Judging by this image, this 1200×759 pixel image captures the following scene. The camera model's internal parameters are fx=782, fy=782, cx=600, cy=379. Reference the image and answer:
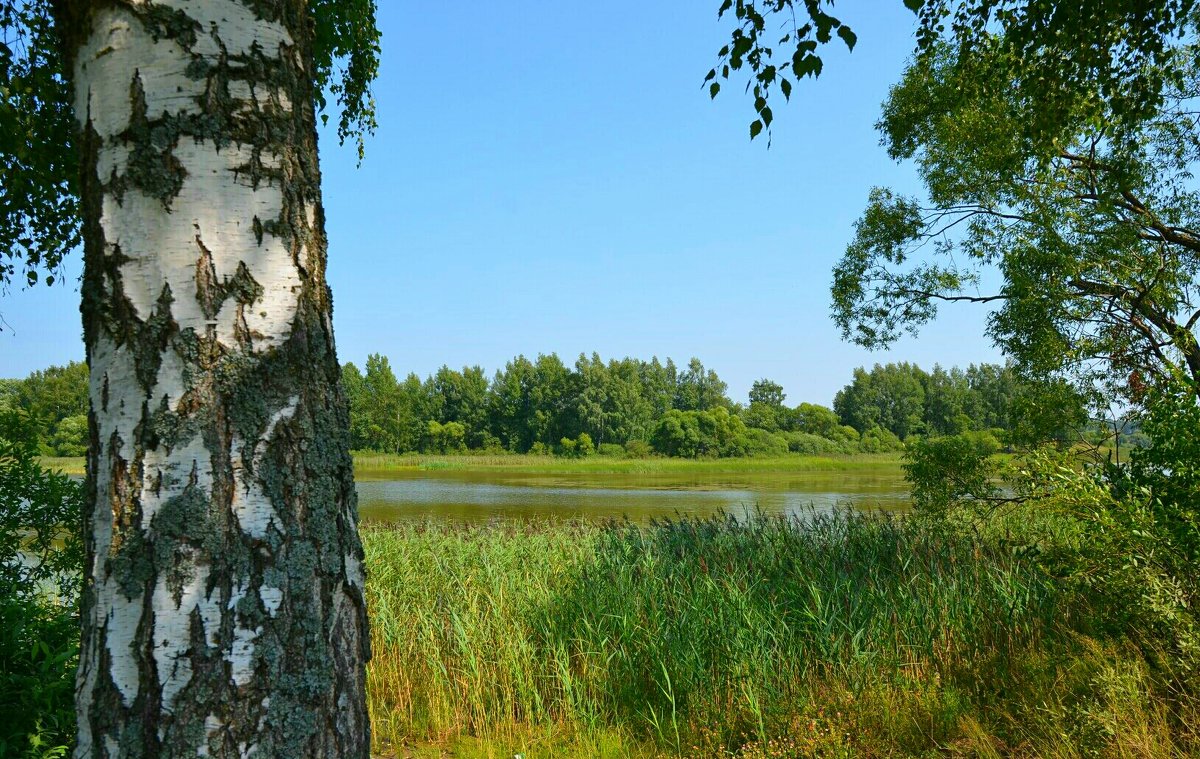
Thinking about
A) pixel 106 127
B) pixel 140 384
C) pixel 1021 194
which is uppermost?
pixel 1021 194

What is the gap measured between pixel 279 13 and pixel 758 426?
69.9 m

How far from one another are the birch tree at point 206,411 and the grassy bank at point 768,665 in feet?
8.44

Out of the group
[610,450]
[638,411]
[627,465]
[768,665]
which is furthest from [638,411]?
[768,665]

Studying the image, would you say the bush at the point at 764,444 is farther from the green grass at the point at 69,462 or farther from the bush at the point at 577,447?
the green grass at the point at 69,462

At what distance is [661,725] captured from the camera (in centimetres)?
405

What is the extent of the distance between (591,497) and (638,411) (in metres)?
41.8

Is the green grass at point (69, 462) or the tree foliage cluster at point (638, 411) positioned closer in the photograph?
the green grass at point (69, 462)

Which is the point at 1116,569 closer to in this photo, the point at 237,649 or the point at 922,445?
the point at 237,649

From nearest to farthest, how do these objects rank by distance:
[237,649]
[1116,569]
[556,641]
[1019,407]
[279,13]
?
[237,649] → [279,13] → [1116,569] → [556,641] → [1019,407]

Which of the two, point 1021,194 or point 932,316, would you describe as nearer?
point 1021,194

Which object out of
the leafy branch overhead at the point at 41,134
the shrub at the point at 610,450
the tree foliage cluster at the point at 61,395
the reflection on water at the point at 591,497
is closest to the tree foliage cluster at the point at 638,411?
the shrub at the point at 610,450

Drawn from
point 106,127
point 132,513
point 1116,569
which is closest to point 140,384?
point 132,513

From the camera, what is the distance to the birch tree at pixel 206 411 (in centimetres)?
134

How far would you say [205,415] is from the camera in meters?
1.39
